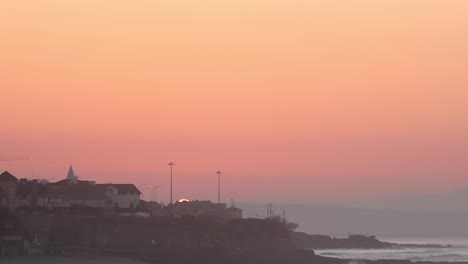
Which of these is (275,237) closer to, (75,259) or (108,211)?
(108,211)

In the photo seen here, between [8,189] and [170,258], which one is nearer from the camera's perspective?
[170,258]

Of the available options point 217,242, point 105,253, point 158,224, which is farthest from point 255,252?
point 105,253

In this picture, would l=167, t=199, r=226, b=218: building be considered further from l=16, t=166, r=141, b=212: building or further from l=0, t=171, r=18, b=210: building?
l=0, t=171, r=18, b=210: building

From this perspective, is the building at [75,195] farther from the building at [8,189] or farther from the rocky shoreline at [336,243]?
the rocky shoreline at [336,243]

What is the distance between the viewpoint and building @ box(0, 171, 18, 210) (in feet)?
314

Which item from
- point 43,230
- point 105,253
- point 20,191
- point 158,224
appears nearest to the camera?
point 105,253

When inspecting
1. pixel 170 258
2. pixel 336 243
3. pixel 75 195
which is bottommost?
pixel 170 258

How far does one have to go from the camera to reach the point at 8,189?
3826 inches

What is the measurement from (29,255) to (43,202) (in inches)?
1458

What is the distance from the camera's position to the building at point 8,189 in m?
95.6

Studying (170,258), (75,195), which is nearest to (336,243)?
(75,195)

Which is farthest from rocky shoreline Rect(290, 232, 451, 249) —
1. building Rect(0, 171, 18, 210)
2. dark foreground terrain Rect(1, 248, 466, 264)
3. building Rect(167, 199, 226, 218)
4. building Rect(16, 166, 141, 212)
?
building Rect(0, 171, 18, 210)

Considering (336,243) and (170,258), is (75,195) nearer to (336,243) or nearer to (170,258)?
(170,258)

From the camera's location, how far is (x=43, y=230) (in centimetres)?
8388
